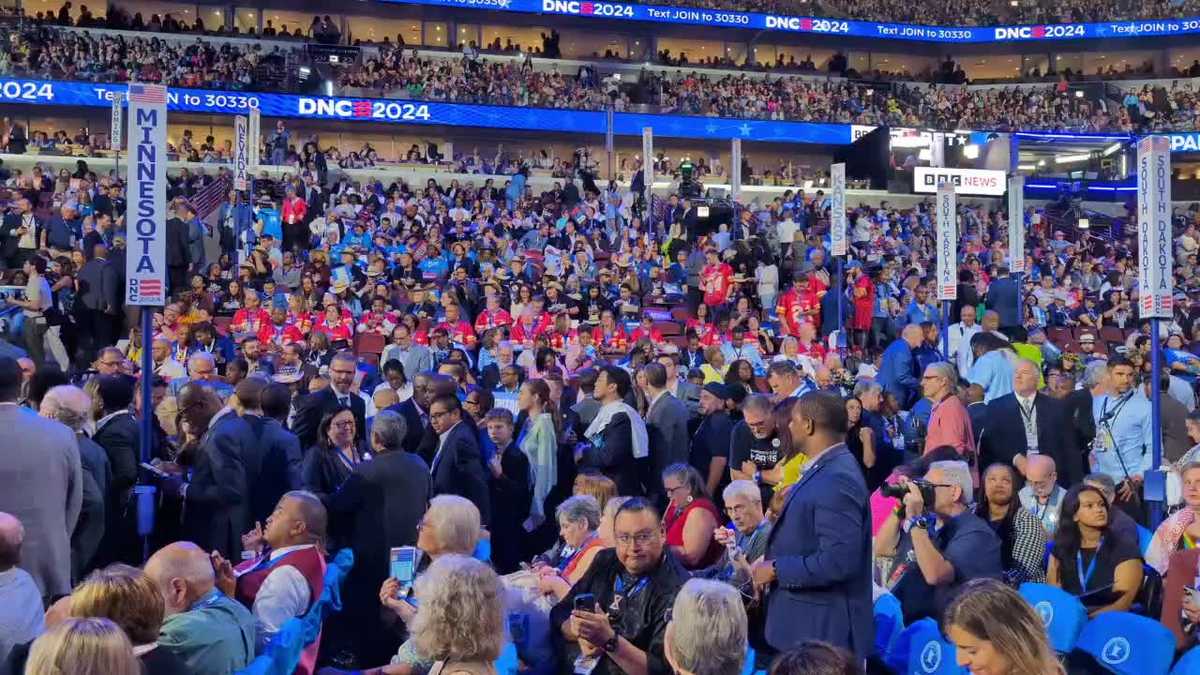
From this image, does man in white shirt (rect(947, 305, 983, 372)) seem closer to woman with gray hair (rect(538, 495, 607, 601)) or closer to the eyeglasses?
woman with gray hair (rect(538, 495, 607, 601))

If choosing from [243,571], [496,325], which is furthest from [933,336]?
[243,571]

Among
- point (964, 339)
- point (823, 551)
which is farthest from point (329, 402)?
point (964, 339)

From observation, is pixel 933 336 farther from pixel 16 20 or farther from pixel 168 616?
pixel 16 20

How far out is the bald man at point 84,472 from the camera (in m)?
5.84

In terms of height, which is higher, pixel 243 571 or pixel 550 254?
pixel 550 254

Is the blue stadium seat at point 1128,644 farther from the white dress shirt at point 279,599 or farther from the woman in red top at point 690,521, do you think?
the white dress shirt at point 279,599

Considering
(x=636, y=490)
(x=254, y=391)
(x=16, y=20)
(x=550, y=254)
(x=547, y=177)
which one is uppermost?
(x=16, y=20)

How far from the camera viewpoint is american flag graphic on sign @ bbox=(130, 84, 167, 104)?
6.64 m

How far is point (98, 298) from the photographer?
1435cm

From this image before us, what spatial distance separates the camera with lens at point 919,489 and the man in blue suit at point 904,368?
6356 millimetres

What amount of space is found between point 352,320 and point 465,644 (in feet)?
38.0

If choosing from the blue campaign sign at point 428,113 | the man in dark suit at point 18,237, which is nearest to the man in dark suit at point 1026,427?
the man in dark suit at point 18,237

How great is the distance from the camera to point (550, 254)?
20.6 meters

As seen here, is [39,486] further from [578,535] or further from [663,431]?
[663,431]
